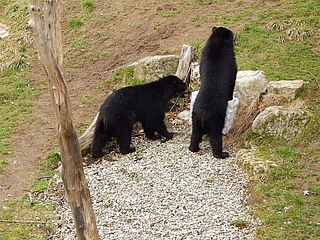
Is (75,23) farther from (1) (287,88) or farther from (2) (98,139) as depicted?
(1) (287,88)

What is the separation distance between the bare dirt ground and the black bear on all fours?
1.36 meters

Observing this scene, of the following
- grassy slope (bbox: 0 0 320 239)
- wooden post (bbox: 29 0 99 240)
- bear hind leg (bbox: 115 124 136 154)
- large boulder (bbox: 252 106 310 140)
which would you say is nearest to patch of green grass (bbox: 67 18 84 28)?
grassy slope (bbox: 0 0 320 239)

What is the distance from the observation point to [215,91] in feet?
32.2

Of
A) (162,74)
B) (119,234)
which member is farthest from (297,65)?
(119,234)

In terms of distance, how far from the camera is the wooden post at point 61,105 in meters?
6.02

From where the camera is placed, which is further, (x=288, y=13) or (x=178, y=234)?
(x=288, y=13)

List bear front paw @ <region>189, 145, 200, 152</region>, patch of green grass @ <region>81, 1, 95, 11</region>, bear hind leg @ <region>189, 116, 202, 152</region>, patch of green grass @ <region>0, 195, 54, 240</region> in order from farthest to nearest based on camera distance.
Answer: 1. patch of green grass @ <region>81, 1, 95, 11</region>
2. bear front paw @ <region>189, 145, 200, 152</region>
3. bear hind leg @ <region>189, 116, 202, 152</region>
4. patch of green grass @ <region>0, 195, 54, 240</region>

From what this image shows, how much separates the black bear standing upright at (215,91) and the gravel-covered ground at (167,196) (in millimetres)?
368

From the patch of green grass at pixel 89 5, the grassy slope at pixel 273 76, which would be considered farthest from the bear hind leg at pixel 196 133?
the patch of green grass at pixel 89 5

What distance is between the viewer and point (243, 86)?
11.0 meters

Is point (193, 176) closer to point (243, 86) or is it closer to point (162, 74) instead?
point (243, 86)

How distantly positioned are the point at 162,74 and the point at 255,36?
8.52 feet

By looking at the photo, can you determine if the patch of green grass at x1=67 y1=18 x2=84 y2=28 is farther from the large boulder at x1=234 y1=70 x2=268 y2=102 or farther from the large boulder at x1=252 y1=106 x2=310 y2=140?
the large boulder at x1=252 y1=106 x2=310 y2=140

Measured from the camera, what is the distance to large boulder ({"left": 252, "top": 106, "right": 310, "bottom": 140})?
9.68 m
